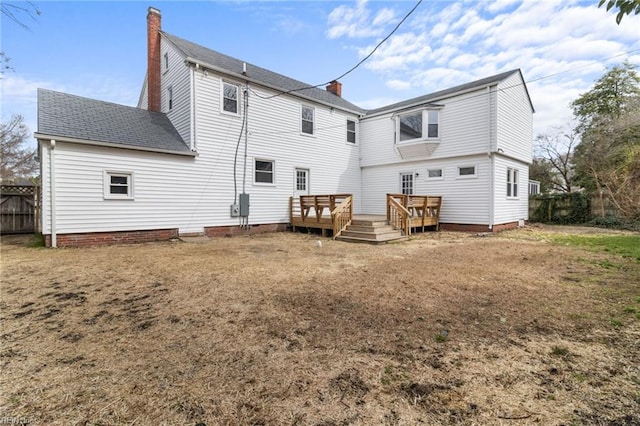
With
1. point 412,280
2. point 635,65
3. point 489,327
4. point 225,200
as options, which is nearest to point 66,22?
point 225,200

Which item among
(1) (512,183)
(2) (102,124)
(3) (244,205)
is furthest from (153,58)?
(1) (512,183)

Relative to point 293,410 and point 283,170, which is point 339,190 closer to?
point 283,170

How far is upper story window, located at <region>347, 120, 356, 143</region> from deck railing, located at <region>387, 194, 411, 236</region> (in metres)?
6.17

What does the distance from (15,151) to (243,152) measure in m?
23.2

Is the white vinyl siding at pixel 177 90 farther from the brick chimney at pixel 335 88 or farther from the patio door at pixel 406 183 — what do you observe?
the patio door at pixel 406 183

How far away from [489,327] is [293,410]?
2.43 metres

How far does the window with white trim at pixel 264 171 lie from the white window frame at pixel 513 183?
35.3 feet

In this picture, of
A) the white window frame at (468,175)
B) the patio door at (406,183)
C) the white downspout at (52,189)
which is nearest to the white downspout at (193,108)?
the white downspout at (52,189)

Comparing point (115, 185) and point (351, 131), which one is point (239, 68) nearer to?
point (351, 131)

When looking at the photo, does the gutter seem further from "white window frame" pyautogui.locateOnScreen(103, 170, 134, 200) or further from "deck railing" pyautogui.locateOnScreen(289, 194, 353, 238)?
"deck railing" pyautogui.locateOnScreen(289, 194, 353, 238)

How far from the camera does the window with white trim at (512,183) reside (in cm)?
A: 1345

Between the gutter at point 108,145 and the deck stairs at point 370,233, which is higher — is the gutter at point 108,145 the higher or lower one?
the higher one

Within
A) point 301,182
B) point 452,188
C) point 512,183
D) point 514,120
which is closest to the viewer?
point 452,188

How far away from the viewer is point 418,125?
1380cm
